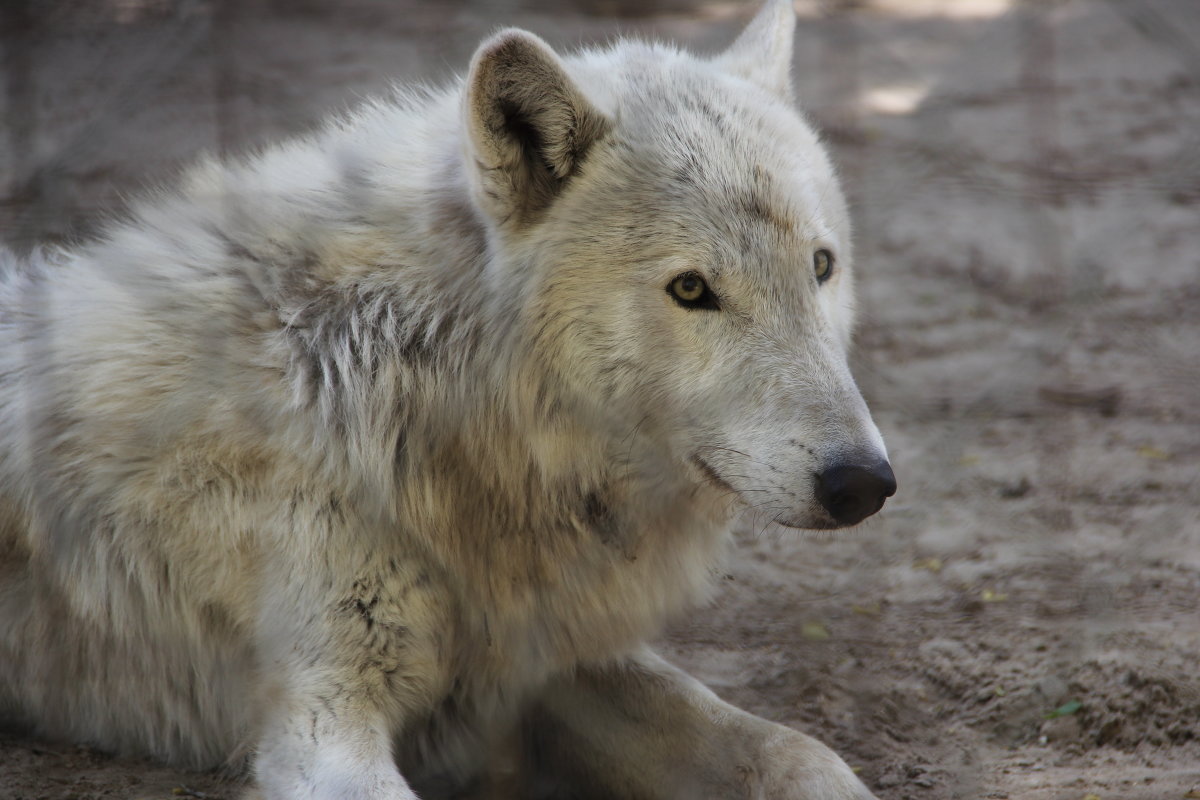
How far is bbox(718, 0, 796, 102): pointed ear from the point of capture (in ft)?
9.14

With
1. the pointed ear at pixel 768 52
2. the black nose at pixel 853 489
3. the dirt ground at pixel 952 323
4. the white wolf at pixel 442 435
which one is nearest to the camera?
the black nose at pixel 853 489

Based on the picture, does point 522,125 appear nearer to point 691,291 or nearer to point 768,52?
point 691,291

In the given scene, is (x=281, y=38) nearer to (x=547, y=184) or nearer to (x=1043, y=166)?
(x=1043, y=166)

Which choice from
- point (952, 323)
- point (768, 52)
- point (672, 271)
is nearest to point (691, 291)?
point (672, 271)

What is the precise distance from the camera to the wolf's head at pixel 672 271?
2219 mm

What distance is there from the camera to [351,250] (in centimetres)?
250

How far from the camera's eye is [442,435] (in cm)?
247

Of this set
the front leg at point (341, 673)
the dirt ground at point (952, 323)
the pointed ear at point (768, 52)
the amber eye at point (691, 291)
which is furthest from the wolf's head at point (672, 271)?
the dirt ground at point (952, 323)

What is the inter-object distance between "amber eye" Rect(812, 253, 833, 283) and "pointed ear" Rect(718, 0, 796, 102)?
0.49 meters

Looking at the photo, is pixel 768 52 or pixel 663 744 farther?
pixel 768 52

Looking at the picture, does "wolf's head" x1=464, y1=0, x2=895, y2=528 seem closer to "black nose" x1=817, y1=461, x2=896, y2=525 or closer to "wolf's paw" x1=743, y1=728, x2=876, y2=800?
"black nose" x1=817, y1=461, x2=896, y2=525

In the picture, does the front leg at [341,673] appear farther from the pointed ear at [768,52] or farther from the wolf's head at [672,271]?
the pointed ear at [768,52]

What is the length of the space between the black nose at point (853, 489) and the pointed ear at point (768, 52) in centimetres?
103

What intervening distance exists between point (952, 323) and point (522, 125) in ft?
10.2
